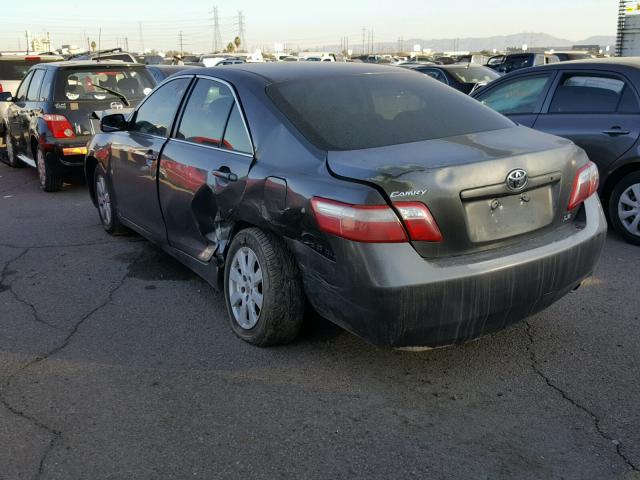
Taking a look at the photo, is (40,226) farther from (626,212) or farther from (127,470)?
(626,212)

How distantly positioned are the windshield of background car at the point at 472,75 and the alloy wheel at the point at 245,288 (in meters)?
11.3

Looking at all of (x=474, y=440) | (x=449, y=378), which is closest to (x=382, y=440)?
(x=474, y=440)

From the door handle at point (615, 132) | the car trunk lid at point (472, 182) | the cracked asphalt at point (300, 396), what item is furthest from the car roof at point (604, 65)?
the car trunk lid at point (472, 182)

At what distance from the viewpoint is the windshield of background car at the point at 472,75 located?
14.3 m

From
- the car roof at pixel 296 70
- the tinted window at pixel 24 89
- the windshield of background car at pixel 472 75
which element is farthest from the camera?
the windshield of background car at pixel 472 75

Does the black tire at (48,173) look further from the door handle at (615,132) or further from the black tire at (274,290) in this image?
the door handle at (615,132)

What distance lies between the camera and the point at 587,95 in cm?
629

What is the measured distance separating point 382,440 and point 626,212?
398 cm

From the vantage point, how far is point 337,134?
3594 mm

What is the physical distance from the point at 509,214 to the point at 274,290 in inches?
50.3

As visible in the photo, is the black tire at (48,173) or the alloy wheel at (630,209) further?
the black tire at (48,173)

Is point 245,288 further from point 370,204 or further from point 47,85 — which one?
point 47,85

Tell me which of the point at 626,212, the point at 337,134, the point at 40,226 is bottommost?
the point at 40,226

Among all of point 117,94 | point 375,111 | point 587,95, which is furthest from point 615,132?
point 117,94
